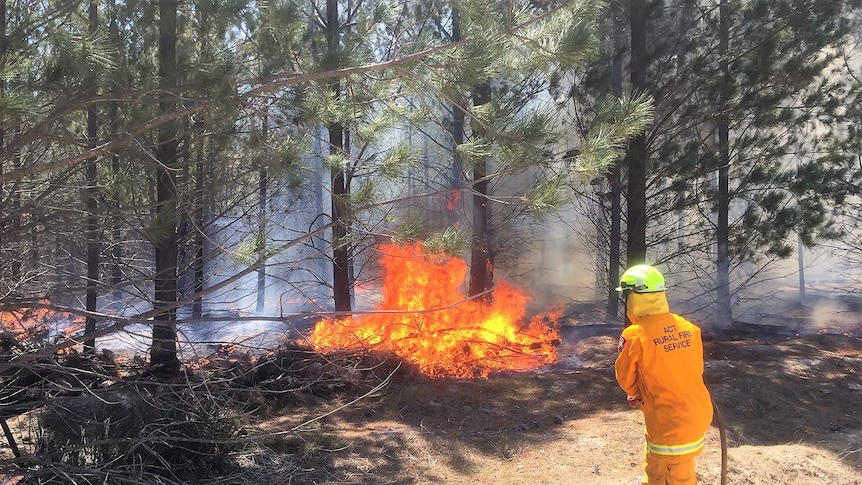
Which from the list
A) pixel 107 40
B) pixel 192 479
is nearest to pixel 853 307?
pixel 192 479

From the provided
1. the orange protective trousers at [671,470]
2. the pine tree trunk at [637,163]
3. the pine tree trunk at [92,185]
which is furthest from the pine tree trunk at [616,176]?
the pine tree trunk at [92,185]

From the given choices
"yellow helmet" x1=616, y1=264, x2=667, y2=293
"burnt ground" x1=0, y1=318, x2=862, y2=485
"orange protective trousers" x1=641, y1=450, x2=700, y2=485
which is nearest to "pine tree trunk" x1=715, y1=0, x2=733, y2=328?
"burnt ground" x1=0, y1=318, x2=862, y2=485

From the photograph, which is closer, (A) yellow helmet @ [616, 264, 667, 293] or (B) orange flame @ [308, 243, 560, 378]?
(A) yellow helmet @ [616, 264, 667, 293]

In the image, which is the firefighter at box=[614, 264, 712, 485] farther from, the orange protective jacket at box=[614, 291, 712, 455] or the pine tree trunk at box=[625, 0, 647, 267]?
the pine tree trunk at box=[625, 0, 647, 267]

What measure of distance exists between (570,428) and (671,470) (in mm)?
3198

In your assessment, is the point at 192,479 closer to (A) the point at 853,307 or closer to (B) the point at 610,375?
(B) the point at 610,375

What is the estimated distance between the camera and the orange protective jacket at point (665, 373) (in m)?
3.27

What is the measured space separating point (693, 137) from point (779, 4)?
7.29ft

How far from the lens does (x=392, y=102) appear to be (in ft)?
16.7

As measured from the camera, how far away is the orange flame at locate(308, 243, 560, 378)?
8711mm

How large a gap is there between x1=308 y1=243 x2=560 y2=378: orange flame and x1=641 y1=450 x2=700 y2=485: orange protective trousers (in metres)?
5.14

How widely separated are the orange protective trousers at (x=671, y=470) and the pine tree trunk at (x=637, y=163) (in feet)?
19.7

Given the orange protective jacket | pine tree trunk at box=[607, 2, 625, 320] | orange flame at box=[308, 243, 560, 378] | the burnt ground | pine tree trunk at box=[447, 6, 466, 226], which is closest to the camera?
the orange protective jacket

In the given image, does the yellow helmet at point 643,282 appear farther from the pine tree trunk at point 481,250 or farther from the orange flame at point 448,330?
the pine tree trunk at point 481,250
